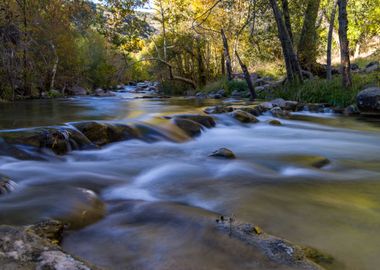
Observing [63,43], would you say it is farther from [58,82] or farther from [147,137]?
[147,137]

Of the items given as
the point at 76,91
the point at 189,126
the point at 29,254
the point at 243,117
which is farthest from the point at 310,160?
the point at 76,91

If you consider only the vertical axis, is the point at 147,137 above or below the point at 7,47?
below

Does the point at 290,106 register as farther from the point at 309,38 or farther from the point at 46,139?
the point at 46,139

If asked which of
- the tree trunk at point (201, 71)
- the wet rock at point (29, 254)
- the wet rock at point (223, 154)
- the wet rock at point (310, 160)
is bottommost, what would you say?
the wet rock at point (310, 160)

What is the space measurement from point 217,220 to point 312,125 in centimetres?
695

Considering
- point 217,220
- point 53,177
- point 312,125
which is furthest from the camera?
point 312,125

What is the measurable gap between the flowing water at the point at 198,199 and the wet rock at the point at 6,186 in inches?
3.7

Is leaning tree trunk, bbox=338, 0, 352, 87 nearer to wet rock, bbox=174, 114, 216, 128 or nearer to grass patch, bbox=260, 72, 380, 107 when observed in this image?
grass patch, bbox=260, 72, 380, 107

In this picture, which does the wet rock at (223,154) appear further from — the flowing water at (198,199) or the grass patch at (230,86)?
the grass patch at (230,86)

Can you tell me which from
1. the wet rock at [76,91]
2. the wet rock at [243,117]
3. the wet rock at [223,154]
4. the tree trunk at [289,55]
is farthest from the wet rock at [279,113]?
the wet rock at [76,91]

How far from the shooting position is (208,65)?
25156 mm

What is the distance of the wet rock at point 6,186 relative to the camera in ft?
11.4

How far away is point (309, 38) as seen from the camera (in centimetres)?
1691

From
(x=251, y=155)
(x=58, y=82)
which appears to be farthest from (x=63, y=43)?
(x=251, y=155)
